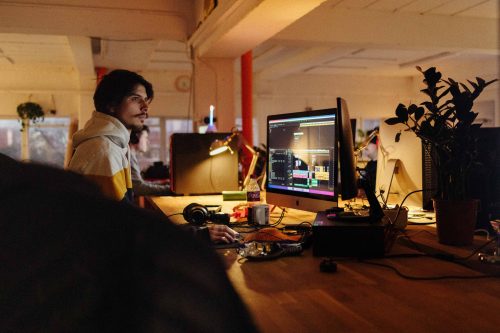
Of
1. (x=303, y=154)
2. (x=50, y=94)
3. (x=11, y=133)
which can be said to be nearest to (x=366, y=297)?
(x=303, y=154)

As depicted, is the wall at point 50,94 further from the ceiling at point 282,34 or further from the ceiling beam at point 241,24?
the ceiling beam at point 241,24

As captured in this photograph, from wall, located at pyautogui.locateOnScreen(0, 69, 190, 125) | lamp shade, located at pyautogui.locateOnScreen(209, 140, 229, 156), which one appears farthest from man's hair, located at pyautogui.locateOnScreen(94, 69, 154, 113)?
wall, located at pyautogui.locateOnScreen(0, 69, 190, 125)

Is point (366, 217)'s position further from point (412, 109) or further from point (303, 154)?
point (303, 154)

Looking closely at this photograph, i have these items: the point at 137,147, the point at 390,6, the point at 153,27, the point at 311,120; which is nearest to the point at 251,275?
the point at 311,120

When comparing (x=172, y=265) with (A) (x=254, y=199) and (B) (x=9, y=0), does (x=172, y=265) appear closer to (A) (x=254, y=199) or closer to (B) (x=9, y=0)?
(A) (x=254, y=199)

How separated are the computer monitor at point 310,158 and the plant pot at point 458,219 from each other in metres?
0.32

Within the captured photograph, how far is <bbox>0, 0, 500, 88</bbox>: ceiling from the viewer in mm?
4648

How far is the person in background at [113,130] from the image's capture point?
8.13ft

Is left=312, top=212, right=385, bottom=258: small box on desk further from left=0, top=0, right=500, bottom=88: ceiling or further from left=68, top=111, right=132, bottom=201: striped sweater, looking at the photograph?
left=0, top=0, right=500, bottom=88: ceiling

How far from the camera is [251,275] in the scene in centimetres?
150

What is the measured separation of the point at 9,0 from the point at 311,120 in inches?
135

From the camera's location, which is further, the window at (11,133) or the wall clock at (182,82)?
the wall clock at (182,82)

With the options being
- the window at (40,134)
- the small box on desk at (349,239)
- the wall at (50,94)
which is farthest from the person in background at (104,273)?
the window at (40,134)

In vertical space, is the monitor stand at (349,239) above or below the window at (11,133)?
below
